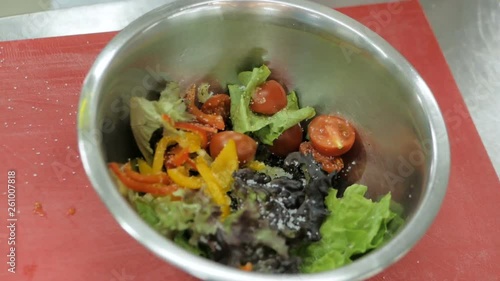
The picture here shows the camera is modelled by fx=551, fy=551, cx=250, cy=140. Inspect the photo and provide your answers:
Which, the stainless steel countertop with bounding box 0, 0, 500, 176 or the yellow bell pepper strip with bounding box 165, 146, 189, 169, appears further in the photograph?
the stainless steel countertop with bounding box 0, 0, 500, 176

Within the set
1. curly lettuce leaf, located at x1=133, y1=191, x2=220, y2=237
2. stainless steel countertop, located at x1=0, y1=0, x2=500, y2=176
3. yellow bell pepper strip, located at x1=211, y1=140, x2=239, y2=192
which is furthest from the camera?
stainless steel countertop, located at x1=0, y1=0, x2=500, y2=176

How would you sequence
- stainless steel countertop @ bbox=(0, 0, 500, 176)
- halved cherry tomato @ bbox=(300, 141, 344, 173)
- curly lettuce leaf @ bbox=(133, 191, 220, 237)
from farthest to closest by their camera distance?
stainless steel countertop @ bbox=(0, 0, 500, 176)
halved cherry tomato @ bbox=(300, 141, 344, 173)
curly lettuce leaf @ bbox=(133, 191, 220, 237)

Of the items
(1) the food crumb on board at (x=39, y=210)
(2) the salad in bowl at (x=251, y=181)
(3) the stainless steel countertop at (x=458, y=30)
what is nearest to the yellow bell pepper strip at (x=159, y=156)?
(2) the salad in bowl at (x=251, y=181)

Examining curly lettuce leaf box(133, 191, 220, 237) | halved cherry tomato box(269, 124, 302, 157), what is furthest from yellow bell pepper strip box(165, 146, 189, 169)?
halved cherry tomato box(269, 124, 302, 157)

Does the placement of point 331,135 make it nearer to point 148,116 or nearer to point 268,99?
point 268,99

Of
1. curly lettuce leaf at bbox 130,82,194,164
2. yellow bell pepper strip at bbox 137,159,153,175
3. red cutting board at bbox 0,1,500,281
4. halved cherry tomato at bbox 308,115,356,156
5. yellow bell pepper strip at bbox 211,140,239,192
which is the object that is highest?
curly lettuce leaf at bbox 130,82,194,164

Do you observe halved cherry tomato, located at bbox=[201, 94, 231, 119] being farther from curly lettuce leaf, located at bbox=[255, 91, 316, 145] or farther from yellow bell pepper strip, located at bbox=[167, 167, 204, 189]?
yellow bell pepper strip, located at bbox=[167, 167, 204, 189]
